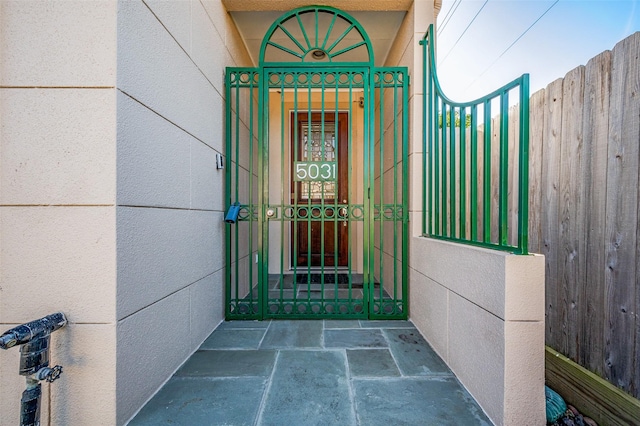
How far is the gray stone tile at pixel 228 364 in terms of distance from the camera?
1.60 m

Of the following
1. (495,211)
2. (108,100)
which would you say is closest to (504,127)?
(495,211)

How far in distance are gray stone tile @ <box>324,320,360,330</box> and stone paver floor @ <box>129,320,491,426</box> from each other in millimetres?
127

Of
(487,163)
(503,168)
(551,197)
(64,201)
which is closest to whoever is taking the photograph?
(64,201)

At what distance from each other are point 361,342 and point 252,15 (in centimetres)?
303

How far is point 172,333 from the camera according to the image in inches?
61.3

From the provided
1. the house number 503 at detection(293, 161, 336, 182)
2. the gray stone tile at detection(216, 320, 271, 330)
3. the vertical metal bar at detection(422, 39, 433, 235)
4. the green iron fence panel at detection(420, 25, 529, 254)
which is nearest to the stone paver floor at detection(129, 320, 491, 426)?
the gray stone tile at detection(216, 320, 271, 330)

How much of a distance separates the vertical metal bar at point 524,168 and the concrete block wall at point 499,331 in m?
0.09

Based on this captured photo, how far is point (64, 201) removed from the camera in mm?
1120

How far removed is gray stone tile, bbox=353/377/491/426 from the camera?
125 cm

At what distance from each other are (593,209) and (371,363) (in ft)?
4.75

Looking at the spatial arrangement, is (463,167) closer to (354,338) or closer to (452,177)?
(452,177)

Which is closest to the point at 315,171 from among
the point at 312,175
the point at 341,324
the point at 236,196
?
the point at 312,175

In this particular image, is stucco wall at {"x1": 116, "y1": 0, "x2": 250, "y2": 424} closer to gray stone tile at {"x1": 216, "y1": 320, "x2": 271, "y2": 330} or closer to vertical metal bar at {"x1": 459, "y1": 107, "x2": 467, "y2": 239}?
gray stone tile at {"x1": 216, "y1": 320, "x2": 271, "y2": 330}

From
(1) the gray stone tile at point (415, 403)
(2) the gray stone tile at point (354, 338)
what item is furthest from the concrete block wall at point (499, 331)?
(2) the gray stone tile at point (354, 338)
